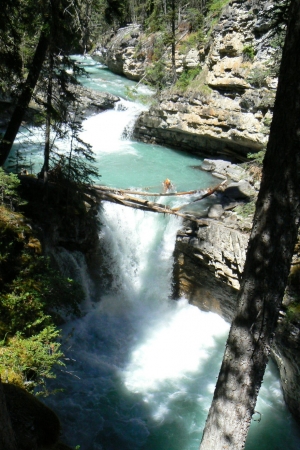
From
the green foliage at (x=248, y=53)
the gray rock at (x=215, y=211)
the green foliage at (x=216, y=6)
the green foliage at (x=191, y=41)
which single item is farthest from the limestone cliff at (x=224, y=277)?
the green foliage at (x=216, y=6)

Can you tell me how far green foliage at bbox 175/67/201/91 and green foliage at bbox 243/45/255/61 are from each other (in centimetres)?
349

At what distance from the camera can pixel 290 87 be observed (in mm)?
3490

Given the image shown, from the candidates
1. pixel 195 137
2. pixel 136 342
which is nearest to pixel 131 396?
pixel 136 342

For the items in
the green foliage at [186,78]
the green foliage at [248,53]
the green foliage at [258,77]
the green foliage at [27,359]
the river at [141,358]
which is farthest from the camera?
the green foliage at [186,78]

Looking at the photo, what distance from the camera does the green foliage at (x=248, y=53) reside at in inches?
618

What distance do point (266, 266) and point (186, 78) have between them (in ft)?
57.3

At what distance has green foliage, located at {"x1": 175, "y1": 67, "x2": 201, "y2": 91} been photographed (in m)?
18.9

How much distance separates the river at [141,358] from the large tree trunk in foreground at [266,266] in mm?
3561

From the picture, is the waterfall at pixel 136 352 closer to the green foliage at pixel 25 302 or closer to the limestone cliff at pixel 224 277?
the limestone cliff at pixel 224 277

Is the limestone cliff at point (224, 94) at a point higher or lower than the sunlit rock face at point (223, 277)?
higher

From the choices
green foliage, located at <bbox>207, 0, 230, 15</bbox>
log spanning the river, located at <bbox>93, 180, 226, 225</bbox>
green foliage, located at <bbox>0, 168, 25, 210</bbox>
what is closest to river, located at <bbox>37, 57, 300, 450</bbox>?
log spanning the river, located at <bbox>93, 180, 226, 225</bbox>

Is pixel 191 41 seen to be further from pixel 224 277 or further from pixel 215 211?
pixel 224 277

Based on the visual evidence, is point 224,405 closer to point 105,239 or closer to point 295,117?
point 295,117

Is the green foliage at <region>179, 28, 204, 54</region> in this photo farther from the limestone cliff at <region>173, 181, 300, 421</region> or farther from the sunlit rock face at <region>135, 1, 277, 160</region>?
the limestone cliff at <region>173, 181, 300, 421</region>
